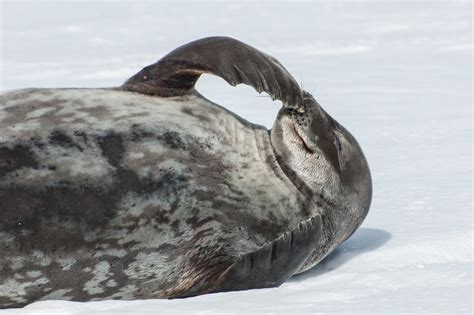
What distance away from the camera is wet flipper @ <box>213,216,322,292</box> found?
3428 mm

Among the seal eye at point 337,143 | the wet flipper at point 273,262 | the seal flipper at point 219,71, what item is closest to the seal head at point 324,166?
the seal eye at point 337,143

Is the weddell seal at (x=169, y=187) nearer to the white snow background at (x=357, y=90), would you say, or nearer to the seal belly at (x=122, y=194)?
the seal belly at (x=122, y=194)

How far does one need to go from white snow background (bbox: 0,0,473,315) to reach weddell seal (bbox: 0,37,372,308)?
17 cm

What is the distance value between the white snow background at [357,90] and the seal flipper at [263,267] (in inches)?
2.7

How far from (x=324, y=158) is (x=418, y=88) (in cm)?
309

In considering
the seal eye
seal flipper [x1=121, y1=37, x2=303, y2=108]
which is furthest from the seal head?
seal flipper [x1=121, y1=37, x2=303, y2=108]

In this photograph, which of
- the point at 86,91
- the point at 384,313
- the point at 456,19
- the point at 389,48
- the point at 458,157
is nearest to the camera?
the point at 384,313

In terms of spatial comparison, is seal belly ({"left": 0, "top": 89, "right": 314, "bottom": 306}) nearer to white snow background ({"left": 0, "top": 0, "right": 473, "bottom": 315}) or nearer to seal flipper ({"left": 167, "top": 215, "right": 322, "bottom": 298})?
seal flipper ({"left": 167, "top": 215, "right": 322, "bottom": 298})

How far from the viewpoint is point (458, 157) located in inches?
206

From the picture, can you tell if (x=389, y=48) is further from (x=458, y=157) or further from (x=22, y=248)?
(x=22, y=248)

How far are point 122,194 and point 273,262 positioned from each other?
1.68ft

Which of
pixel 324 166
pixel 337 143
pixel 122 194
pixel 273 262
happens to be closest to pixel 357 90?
pixel 337 143

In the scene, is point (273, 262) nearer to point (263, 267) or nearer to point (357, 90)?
point (263, 267)

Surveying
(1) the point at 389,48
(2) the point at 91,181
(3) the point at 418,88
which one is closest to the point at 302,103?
(2) the point at 91,181
